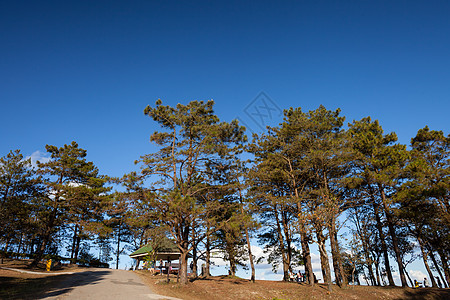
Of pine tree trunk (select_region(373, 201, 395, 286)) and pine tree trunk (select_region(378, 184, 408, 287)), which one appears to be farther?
pine tree trunk (select_region(373, 201, 395, 286))

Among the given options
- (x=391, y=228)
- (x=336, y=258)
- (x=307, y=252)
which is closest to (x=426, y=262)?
(x=391, y=228)

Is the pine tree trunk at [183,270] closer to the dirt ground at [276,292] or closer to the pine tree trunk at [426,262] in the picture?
the dirt ground at [276,292]

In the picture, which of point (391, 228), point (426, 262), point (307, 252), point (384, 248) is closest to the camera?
point (307, 252)

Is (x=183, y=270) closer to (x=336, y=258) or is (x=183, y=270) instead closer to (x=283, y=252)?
(x=283, y=252)

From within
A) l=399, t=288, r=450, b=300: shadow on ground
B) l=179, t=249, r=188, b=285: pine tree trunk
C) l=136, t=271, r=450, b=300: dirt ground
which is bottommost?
l=399, t=288, r=450, b=300: shadow on ground

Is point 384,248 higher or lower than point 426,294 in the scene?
higher

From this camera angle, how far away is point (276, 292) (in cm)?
1736

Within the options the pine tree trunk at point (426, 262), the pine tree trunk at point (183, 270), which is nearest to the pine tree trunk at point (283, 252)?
the pine tree trunk at point (183, 270)

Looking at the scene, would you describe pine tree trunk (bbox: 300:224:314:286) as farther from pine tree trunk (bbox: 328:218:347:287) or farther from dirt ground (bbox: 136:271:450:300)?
pine tree trunk (bbox: 328:218:347:287)

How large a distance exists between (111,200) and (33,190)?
16.1 m

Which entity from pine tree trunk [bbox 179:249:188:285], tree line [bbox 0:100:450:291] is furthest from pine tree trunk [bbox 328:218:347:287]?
pine tree trunk [bbox 179:249:188:285]

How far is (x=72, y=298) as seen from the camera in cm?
1129

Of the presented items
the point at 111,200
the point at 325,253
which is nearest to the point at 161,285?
the point at 111,200

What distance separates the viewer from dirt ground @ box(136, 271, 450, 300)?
15.4 meters
